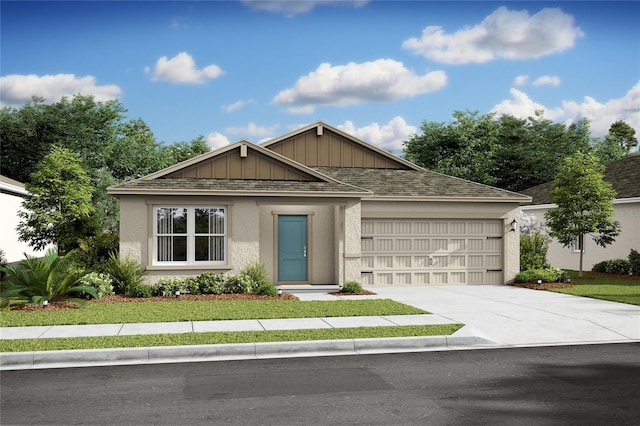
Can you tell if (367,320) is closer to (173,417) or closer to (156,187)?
(173,417)

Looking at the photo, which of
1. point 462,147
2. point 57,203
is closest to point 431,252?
point 57,203

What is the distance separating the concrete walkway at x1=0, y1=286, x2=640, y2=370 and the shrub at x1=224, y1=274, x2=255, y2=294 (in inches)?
171

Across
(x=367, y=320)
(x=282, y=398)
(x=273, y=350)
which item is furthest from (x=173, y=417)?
(x=367, y=320)

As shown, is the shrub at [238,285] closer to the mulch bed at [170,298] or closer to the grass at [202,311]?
the mulch bed at [170,298]

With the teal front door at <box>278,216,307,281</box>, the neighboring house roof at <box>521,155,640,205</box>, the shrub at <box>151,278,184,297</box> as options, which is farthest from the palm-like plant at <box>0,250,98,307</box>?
the neighboring house roof at <box>521,155,640,205</box>

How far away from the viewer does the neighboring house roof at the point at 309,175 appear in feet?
62.7

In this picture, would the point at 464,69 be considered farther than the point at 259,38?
Yes

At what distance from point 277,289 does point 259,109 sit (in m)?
28.5

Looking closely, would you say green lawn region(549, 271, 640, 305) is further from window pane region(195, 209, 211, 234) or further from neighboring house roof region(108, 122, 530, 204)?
window pane region(195, 209, 211, 234)

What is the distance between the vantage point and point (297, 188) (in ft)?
64.4

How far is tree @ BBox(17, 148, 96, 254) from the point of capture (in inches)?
922

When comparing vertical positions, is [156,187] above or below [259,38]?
below

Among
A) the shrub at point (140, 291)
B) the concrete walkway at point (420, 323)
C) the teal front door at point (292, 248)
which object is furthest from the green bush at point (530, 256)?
the shrub at point (140, 291)

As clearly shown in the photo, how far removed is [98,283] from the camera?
17.3 meters
